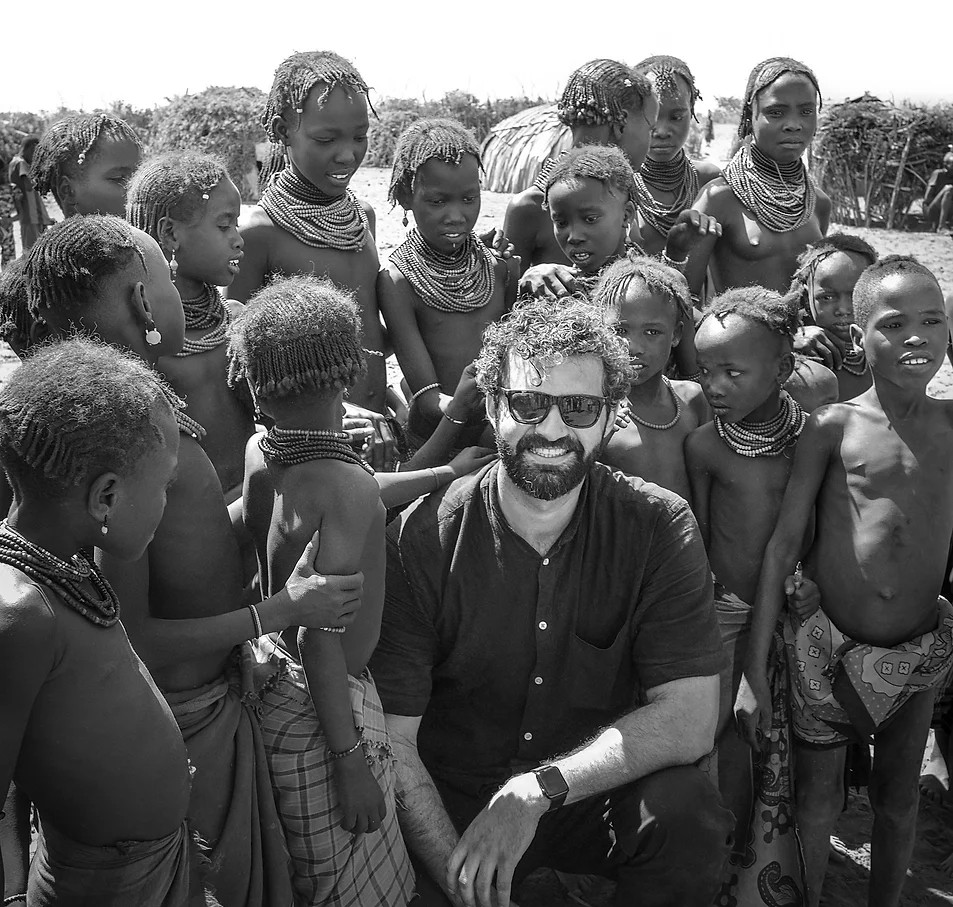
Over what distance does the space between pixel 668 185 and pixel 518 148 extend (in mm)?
14005

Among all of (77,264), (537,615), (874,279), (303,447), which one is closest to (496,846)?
(537,615)

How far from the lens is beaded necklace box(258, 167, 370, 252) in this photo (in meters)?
4.28

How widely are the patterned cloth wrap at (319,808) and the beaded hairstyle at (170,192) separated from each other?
1498 millimetres

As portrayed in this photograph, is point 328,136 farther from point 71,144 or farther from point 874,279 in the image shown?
point 874,279

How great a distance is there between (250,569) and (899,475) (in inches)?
82.5

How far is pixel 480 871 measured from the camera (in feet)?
9.54

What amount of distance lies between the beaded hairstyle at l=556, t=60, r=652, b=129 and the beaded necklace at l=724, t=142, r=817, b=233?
57 cm

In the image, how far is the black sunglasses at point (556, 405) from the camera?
3275 mm

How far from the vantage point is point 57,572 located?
7.29ft

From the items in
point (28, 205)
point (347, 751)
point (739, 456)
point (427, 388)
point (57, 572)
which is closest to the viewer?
point (57, 572)

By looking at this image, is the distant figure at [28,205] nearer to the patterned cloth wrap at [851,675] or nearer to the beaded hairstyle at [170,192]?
the beaded hairstyle at [170,192]

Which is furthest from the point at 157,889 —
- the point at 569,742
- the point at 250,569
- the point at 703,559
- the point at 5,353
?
the point at 5,353

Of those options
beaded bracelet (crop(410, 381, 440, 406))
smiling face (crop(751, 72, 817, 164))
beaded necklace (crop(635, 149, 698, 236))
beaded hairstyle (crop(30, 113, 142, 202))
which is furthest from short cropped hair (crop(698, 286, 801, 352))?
beaded hairstyle (crop(30, 113, 142, 202))

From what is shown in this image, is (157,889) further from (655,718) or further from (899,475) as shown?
(899,475)
